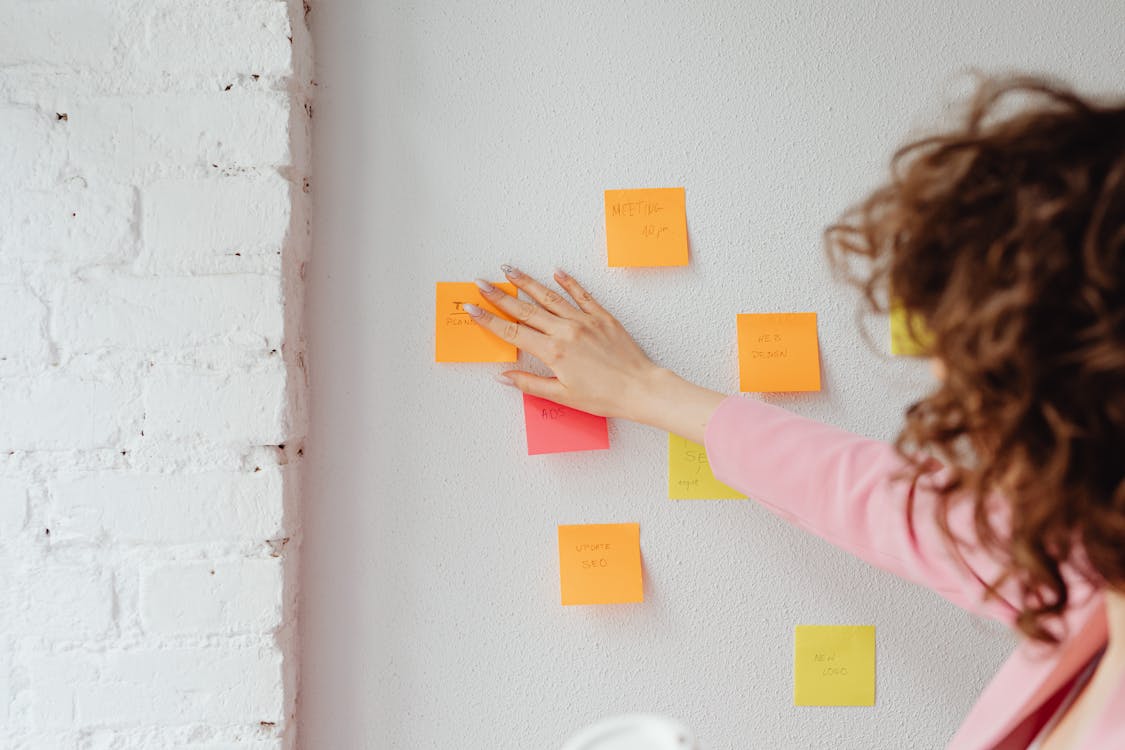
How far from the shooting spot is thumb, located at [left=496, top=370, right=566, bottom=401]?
0.93 meters

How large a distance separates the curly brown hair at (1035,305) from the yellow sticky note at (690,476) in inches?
15.6

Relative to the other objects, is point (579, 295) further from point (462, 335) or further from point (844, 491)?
point (844, 491)

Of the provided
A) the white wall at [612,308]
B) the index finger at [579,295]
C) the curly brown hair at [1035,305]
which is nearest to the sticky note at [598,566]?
the white wall at [612,308]

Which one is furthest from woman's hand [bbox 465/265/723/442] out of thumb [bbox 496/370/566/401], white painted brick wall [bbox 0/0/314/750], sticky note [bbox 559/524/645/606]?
white painted brick wall [bbox 0/0/314/750]

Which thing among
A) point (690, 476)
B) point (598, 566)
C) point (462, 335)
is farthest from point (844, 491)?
point (462, 335)

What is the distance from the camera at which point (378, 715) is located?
983 millimetres

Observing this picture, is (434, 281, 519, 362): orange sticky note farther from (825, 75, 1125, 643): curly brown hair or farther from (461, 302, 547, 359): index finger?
(825, 75, 1125, 643): curly brown hair

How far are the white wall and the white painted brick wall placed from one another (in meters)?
0.10

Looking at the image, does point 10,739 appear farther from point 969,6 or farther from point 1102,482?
point 969,6

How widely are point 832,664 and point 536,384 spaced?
1.60ft

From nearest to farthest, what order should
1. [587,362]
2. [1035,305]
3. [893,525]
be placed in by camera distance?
[1035,305] < [893,525] < [587,362]

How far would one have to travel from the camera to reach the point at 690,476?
98 cm

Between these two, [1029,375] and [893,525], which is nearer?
[1029,375]

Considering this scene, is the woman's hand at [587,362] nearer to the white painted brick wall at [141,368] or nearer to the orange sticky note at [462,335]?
the orange sticky note at [462,335]
